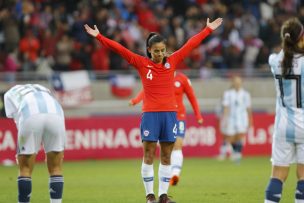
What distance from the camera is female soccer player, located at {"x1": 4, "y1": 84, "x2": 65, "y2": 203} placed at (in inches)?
397

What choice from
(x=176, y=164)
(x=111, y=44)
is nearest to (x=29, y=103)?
(x=111, y=44)

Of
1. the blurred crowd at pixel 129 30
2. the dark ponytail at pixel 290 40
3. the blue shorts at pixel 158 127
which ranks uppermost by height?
the blurred crowd at pixel 129 30

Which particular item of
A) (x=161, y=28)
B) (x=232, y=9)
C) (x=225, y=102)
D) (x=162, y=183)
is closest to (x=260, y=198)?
(x=162, y=183)

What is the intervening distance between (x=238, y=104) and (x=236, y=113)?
276 mm

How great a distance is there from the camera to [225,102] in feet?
80.5

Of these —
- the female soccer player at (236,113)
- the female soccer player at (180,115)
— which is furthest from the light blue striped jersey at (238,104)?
the female soccer player at (180,115)

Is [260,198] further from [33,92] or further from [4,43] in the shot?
[4,43]

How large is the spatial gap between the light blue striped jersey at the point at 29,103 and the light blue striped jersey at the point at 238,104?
46.6 ft

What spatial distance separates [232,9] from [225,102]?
6111 mm

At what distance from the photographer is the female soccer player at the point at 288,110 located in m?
9.52

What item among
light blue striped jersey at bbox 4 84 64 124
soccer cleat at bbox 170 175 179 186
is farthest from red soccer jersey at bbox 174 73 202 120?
light blue striped jersey at bbox 4 84 64 124

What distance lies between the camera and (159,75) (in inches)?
483

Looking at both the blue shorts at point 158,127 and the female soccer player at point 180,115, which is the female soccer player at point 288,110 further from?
the female soccer player at point 180,115

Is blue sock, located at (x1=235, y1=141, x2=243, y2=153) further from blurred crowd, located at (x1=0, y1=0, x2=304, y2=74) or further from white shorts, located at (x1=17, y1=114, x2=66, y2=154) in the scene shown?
white shorts, located at (x1=17, y1=114, x2=66, y2=154)
